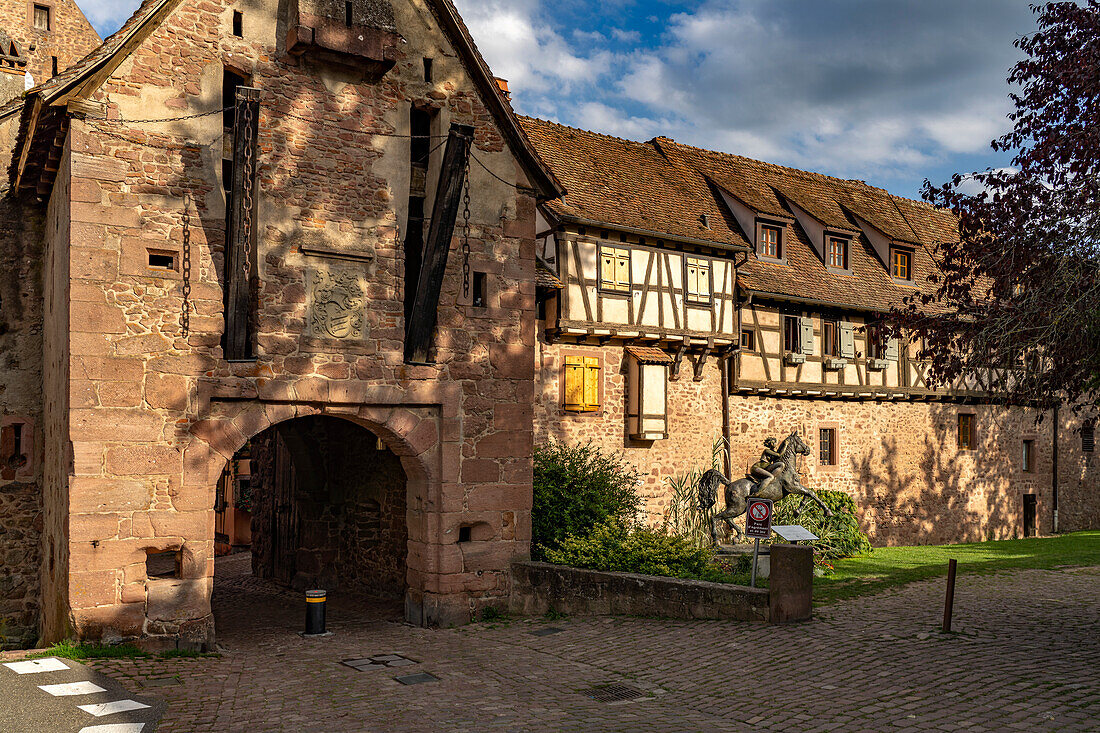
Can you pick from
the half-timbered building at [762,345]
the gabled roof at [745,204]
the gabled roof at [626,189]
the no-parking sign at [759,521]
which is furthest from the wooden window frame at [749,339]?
the no-parking sign at [759,521]

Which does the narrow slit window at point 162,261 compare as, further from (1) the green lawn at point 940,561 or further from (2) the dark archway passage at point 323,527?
(1) the green lawn at point 940,561

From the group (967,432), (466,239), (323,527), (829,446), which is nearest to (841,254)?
(829,446)

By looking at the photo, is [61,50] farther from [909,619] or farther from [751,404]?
[909,619]

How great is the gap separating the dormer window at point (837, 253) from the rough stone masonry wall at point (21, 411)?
17.9 meters

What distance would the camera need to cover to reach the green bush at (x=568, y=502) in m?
13.6

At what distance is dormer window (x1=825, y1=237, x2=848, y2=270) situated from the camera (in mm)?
23562

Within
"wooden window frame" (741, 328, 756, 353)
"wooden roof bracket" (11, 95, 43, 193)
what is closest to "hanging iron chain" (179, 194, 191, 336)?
"wooden roof bracket" (11, 95, 43, 193)

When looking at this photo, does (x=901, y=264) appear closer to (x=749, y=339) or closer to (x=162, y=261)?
(x=749, y=339)

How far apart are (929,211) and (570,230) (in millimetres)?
15908

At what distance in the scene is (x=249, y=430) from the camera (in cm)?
1092

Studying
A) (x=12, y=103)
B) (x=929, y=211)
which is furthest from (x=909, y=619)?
(x=929, y=211)

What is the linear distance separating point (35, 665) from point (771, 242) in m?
18.2

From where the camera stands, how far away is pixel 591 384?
60.0ft

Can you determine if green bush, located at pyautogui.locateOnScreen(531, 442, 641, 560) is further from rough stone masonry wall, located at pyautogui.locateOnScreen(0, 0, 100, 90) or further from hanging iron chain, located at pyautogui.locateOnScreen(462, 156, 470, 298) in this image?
rough stone masonry wall, located at pyautogui.locateOnScreen(0, 0, 100, 90)
